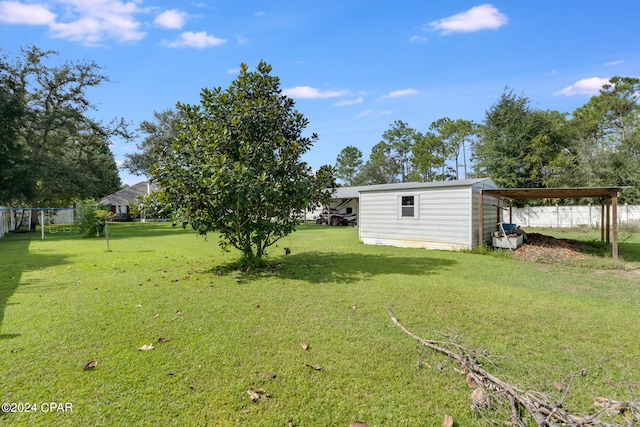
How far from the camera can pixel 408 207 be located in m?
11.8

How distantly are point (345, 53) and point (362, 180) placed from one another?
121ft

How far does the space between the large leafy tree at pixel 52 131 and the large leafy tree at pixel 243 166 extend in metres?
17.6

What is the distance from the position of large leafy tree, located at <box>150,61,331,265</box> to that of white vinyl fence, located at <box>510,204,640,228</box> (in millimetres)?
19527

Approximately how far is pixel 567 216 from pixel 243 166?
73.3 feet

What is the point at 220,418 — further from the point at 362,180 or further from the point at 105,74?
the point at 362,180

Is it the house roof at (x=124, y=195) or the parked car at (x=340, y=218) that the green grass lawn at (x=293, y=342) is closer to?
the parked car at (x=340, y=218)

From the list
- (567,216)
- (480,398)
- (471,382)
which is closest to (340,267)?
(471,382)

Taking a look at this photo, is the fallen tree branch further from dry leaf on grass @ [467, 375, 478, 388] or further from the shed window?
the shed window

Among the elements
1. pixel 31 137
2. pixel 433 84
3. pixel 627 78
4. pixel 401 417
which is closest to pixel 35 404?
pixel 401 417

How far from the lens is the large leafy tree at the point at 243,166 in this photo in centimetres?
598

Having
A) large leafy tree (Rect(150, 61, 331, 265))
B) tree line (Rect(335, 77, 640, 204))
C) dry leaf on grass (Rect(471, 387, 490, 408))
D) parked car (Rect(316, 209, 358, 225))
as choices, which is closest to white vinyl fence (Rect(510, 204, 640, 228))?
tree line (Rect(335, 77, 640, 204))

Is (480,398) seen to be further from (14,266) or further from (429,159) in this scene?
(429,159)

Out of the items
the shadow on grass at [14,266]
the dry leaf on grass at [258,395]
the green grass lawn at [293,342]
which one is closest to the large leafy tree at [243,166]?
the green grass lawn at [293,342]

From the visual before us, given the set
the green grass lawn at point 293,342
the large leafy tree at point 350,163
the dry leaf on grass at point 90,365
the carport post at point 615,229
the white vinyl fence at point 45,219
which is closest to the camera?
the green grass lawn at point 293,342
